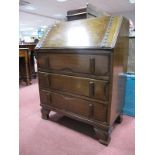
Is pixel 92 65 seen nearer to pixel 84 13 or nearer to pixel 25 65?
pixel 84 13

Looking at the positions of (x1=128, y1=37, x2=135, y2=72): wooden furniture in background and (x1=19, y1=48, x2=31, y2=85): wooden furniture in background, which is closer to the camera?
(x1=128, y1=37, x2=135, y2=72): wooden furniture in background

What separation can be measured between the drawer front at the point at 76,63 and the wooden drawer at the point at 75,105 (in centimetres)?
32

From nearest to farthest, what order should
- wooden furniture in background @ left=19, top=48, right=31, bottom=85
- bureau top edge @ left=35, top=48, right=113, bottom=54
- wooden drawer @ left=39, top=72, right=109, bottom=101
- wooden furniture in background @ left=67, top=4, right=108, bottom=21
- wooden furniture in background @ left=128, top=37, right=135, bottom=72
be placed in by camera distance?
1. bureau top edge @ left=35, top=48, right=113, bottom=54
2. wooden drawer @ left=39, top=72, right=109, bottom=101
3. wooden furniture in background @ left=67, top=4, right=108, bottom=21
4. wooden furniture in background @ left=128, top=37, right=135, bottom=72
5. wooden furniture in background @ left=19, top=48, right=31, bottom=85

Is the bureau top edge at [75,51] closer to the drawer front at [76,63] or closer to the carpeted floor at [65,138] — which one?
the drawer front at [76,63]

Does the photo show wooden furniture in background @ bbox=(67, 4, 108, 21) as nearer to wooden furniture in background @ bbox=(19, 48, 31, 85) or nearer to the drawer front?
the drawer front

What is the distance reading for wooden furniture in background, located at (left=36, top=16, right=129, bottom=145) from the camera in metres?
1.37

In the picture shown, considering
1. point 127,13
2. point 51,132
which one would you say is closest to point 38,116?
point 51,132

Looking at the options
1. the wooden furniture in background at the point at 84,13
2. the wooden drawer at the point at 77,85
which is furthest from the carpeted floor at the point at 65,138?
the wooden furniture in background at the point at 84,13

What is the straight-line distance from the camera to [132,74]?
2.00 m

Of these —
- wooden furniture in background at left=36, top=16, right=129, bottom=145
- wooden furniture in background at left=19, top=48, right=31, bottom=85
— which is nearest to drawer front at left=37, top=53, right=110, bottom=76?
wooden furniture in background at left=36, top=16, right=129, bottom=145

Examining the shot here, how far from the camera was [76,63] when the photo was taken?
152cm

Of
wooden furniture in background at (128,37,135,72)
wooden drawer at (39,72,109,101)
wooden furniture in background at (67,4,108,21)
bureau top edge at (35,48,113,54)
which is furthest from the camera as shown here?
wooden furniture in background at (128,37,135,72)

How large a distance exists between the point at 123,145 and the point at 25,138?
3.36 ft
